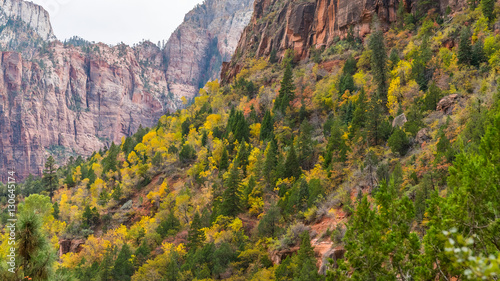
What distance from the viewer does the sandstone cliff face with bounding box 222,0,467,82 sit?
71931 mm

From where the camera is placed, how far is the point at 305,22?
87375mm

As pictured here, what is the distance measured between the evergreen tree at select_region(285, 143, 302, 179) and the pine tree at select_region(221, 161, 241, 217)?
265 inches

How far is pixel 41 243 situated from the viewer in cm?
1034

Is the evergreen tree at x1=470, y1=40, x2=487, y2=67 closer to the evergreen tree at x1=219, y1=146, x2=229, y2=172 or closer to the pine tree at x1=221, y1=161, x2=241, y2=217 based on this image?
the pine tree at x1=221, y1=161, x2=241, y2=217

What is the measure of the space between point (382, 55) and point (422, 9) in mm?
21417

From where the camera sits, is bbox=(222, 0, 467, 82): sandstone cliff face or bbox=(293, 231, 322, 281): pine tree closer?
bbox=(293, 231, 322, 281): pine tree

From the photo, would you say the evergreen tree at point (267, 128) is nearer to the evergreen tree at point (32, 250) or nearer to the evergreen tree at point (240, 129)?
the evergreen tree at point (240, 129)

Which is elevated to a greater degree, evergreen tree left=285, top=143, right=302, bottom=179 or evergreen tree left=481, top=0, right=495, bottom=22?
evergreen tree left=481, top=0, right=495, bottom=22

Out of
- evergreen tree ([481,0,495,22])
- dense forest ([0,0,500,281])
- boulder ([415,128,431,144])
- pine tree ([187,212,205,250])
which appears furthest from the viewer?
evergreen tree ([481,0,495,22])

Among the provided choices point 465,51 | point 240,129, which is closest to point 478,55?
point 465,51

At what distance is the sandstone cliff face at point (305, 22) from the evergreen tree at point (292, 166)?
1510 inches

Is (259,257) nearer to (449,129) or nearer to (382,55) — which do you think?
(449,129)

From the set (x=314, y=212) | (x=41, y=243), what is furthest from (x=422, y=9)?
(x=41, y=243)

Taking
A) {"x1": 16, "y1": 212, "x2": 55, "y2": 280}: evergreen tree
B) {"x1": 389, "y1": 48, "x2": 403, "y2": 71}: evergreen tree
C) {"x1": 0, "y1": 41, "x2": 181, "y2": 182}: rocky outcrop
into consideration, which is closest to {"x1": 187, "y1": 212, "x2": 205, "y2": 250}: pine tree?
{"x1": 389, "y1": 48, "x2": 403, "y2": 71}: evergreen tree
